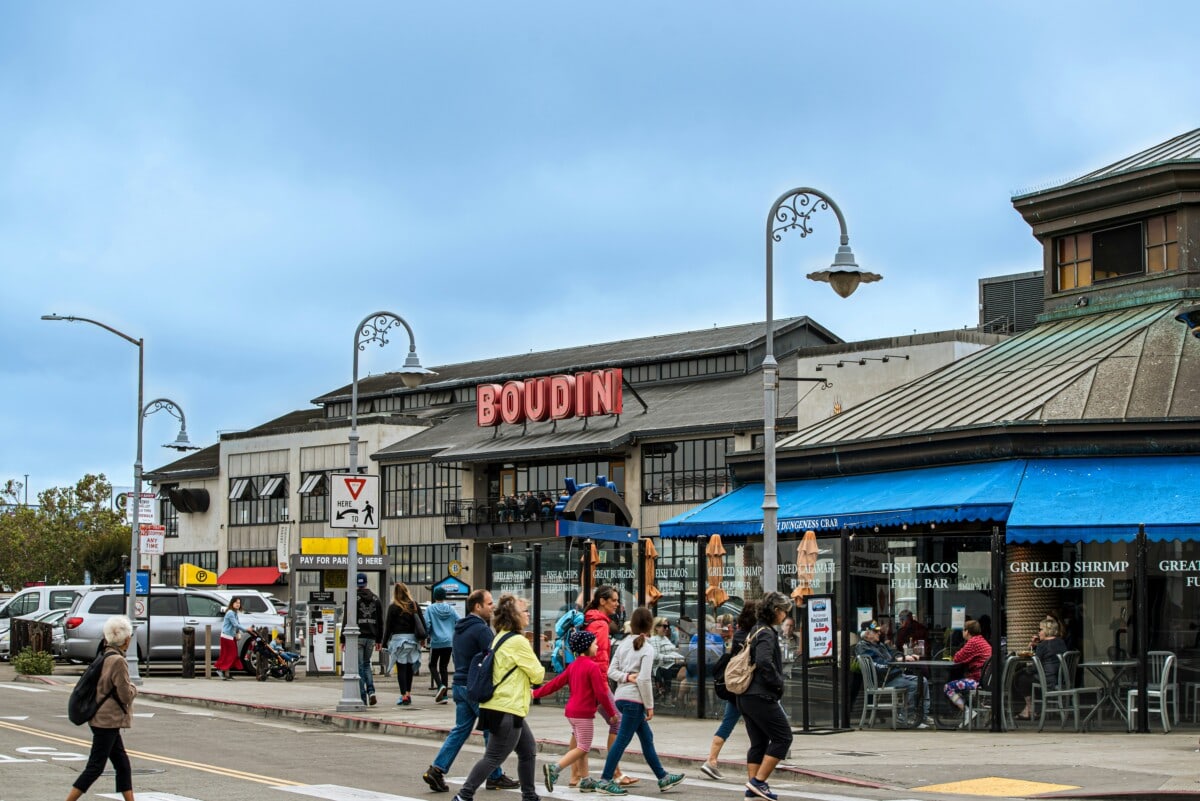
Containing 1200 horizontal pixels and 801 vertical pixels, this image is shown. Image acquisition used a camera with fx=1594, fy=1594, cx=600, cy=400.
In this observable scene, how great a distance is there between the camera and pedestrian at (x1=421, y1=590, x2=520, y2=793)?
13812mm

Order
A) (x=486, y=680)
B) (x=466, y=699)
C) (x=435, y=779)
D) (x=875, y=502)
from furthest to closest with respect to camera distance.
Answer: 1. (x=875, y=502)
2. (x=435, y=779)
3. (x=466, y=699)
4. (x=486, y=680)

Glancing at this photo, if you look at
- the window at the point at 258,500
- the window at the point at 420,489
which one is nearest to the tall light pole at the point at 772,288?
the window at the point at 420,489

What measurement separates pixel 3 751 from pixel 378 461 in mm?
48702

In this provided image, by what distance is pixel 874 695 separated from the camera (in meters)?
20.0

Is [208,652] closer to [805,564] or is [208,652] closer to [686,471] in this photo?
[805,564]

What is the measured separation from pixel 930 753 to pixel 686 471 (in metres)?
37.2

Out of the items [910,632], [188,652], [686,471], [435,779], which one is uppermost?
[686,471]

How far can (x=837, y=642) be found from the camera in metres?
19.8

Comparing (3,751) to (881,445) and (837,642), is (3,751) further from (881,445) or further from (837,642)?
(881,445)

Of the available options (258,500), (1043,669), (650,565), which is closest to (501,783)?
(1043,669)

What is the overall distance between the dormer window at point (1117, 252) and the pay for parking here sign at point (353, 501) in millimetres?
14497

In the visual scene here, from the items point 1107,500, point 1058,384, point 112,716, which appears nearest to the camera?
point 112,716

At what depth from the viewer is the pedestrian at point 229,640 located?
31.0 m

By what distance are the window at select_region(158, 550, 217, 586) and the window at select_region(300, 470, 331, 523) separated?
779 cm
